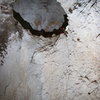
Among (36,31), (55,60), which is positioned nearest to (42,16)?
(36,31)

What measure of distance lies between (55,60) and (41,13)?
0.50 metres

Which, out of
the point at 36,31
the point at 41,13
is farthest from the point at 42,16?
the point at 36,31

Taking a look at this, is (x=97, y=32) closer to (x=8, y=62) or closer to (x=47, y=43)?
(x=47, y=43)

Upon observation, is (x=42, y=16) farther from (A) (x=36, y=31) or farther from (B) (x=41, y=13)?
(A) (x=36, y=31)

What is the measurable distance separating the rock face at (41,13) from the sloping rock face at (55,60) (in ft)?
0.34

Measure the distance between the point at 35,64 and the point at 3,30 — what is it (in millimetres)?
481

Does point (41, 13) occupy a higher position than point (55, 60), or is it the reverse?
point (41, 13)

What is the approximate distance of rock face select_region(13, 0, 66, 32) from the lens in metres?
1.97

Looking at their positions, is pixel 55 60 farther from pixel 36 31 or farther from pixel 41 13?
pixel 41 13

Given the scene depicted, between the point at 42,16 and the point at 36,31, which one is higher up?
the point at 42,16

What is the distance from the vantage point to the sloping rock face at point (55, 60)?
1.90m

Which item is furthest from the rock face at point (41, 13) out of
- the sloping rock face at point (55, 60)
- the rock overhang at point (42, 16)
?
the sloping rock face at point (55, 60)

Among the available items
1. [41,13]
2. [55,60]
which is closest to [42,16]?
[41,13]

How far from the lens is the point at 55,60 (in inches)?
76.2
